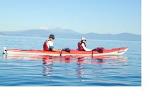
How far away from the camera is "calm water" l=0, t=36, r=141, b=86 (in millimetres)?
1772

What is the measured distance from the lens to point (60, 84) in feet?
5.84

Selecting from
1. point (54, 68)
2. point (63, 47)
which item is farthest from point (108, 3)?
point (54, 68)

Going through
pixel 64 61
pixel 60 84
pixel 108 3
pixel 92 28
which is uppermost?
pixel 108 3

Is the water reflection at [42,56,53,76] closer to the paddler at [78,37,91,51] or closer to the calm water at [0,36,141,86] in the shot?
the calm water at [0,36,141,86]

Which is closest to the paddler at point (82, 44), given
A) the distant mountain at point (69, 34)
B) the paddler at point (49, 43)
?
the distant mountain at point (69, 34)

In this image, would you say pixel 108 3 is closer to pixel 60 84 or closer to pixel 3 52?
pixel 60 84

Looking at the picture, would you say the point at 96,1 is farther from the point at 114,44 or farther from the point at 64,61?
the point at 64,61

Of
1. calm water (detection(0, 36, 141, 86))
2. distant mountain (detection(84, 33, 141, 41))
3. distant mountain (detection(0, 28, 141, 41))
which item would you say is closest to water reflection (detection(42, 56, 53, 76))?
calm water (detection(0, 36, 141, 86))

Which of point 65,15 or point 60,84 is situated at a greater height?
point 65,15

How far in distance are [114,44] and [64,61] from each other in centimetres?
30

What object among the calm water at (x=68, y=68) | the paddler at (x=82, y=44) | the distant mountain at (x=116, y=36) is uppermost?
the distant mountain at (x=116, y=36)

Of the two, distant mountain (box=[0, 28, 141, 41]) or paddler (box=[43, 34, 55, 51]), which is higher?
distant mountain (box=[0, 28, 141, 41])

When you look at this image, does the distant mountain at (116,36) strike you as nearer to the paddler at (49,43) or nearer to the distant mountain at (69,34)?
the distant mountain at (69,34)

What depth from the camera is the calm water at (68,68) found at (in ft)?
5.82
